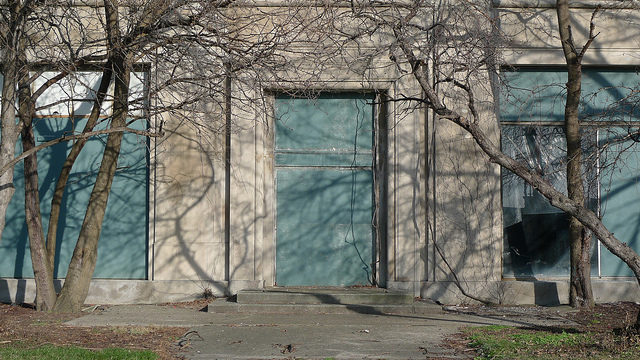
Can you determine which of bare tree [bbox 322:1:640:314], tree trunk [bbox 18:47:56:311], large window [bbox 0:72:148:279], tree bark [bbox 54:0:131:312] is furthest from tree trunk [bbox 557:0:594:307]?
tree trunk [bbox 18:47:56:311]

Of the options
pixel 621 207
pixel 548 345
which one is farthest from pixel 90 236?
pixel 621 207

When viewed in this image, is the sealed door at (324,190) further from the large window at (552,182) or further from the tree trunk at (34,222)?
the tree trunk at (34,222)

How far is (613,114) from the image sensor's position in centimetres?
1062

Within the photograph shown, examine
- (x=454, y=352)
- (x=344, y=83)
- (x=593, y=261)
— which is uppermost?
(x=344, y=83)

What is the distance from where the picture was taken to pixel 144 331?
867 centimetres

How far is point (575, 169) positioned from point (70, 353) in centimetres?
753

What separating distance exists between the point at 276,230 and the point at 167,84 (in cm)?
363

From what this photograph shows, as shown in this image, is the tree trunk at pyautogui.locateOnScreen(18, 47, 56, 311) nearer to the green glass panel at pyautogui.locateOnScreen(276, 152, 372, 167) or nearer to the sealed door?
the sealed door

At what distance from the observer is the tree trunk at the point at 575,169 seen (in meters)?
10.0

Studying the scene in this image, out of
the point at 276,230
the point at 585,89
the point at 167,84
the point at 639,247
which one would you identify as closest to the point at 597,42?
→ the point at 585,89

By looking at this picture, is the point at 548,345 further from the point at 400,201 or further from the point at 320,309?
the point at 400,201

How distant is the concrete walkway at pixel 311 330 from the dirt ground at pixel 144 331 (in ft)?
0.63

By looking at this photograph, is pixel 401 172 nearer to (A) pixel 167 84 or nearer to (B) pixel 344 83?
(B) pixel 344 83

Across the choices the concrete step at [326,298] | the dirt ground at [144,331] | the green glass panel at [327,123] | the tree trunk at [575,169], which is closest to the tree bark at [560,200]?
the dirt ground at [144,331]
